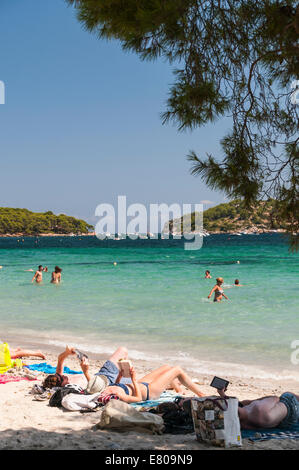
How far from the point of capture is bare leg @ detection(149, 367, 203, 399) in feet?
19.0

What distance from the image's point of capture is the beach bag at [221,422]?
4047 mm

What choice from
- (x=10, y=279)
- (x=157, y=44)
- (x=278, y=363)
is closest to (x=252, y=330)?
(x=278, y=363)

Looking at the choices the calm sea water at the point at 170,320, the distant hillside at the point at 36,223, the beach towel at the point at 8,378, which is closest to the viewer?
the beach towel at the point at 8,378

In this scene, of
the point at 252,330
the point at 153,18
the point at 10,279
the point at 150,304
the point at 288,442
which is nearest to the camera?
the point at 153,18

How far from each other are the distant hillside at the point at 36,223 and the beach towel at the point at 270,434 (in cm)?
15267

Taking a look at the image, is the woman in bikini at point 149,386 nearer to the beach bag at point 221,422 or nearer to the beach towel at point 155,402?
the beach towel at point 155,402

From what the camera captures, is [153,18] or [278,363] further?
[278,363]

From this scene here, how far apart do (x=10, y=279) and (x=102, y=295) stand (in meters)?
9.05

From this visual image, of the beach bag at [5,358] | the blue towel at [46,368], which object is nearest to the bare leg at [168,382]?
the blue towel at [46,368]

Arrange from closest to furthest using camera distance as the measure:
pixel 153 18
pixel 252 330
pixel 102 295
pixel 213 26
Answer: pixel 153 18
pixel 213 26
pixel 252 330
pixel 102 295

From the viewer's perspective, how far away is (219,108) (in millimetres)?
3990

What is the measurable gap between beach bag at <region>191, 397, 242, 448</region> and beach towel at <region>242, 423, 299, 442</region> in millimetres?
381

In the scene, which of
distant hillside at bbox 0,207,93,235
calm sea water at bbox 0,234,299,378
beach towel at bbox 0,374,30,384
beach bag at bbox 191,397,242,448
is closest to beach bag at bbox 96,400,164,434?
beach bag at bbox 191,397,242,448
